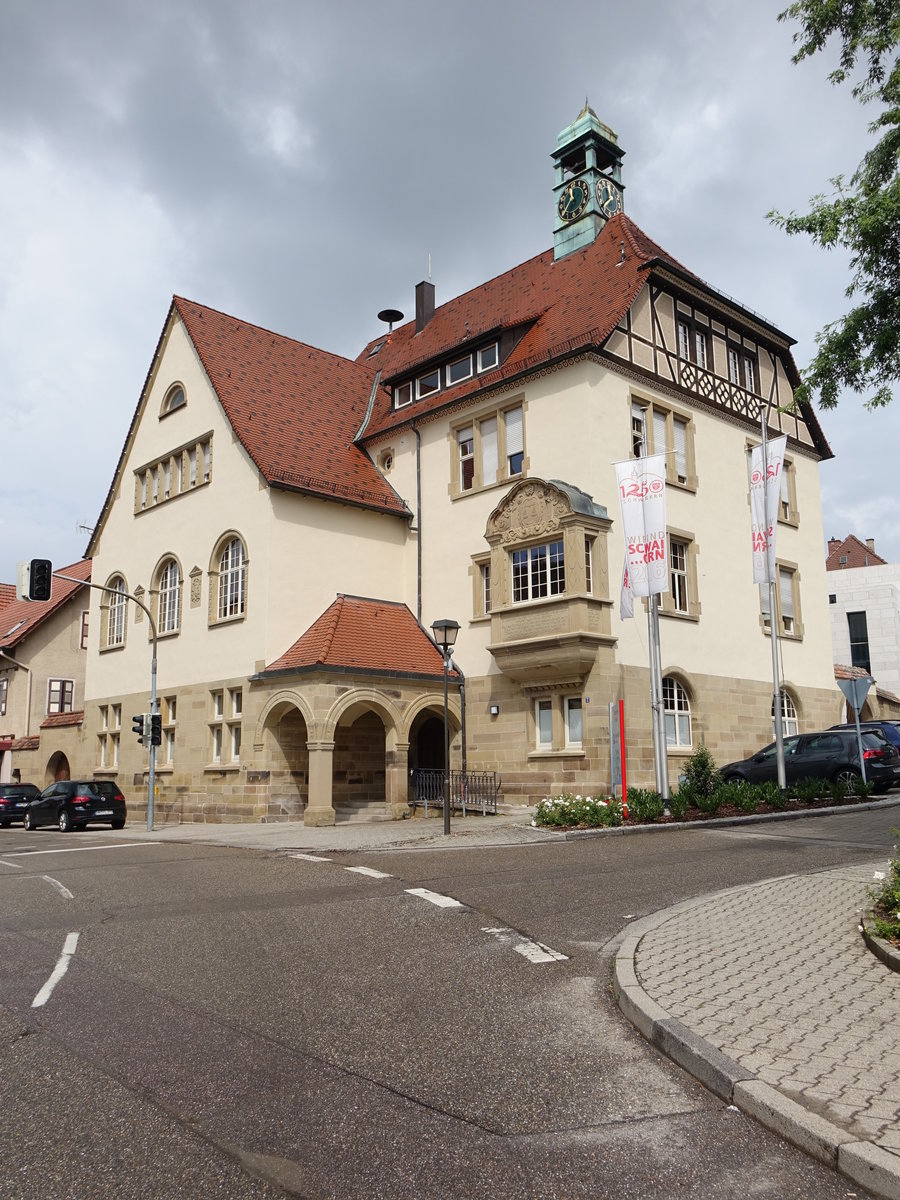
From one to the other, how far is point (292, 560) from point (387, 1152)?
76.7ft

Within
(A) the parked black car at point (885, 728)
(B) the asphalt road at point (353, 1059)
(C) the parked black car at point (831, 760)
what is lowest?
(B) the asphalt road at point (353, 1059)

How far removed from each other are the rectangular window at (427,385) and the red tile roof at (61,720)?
55.4 ft

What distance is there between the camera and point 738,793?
65.3 feet

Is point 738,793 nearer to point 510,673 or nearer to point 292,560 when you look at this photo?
point 510,673

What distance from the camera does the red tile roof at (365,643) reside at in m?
24.9

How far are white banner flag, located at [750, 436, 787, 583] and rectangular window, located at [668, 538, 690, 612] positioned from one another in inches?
122

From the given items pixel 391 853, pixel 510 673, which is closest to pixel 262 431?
pixel 510 673

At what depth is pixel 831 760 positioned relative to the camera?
23.4m

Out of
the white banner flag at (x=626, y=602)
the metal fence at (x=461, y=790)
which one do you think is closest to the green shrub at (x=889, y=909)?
the white banner flag at (x=626, y=602)

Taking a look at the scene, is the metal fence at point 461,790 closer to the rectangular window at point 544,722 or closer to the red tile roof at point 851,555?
the rectangular window at point 544,722

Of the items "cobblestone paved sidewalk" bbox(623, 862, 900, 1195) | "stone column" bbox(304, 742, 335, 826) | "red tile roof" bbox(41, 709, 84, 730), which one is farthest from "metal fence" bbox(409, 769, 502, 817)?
"red tile roof" bbox(41, 709, 84, 730)

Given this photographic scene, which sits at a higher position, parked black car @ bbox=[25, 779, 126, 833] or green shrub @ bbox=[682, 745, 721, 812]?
green shrub @ bbox=[682, 745, 721, 812]

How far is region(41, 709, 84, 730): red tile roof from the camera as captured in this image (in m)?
37.2

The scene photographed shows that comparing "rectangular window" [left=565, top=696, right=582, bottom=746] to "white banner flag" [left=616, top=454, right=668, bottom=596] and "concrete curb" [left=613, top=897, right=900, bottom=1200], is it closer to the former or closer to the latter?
"white banner flag" [left=616, top=454, right=668, bottom=596]
